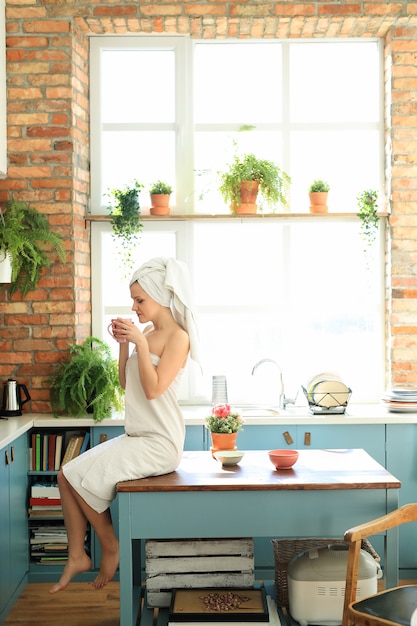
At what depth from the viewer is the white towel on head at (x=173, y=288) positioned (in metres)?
3.37

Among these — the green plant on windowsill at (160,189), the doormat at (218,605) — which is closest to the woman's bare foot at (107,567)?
the doormat at (218,605)

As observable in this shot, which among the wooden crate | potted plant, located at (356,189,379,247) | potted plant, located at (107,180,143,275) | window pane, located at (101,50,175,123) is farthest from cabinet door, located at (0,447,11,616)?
potted plant, located at (356,189,379,247)

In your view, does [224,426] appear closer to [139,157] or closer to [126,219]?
[126,219]

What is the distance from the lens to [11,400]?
430cm

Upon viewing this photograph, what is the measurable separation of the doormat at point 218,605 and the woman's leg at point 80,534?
0.33 m

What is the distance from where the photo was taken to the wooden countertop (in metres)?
3.01

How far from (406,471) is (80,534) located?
1865mm

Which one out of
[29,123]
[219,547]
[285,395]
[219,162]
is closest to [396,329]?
[285,395]

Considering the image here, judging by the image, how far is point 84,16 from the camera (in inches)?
177

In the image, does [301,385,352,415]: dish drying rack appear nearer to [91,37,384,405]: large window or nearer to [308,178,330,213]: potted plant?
[91,37,384,405]: large window

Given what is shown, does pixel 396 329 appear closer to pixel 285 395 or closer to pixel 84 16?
pixel 285 395

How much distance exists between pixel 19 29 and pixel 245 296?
2060mm

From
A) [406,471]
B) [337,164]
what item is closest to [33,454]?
[406,471]

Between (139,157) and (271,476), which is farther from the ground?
(139,157)
